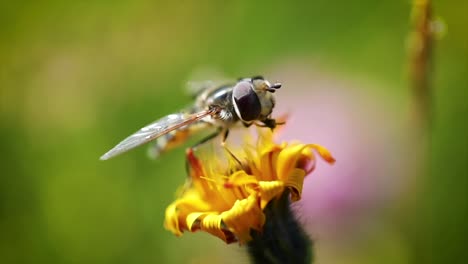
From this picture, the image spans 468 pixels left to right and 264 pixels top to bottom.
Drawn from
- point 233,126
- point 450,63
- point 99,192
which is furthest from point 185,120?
point 450,63

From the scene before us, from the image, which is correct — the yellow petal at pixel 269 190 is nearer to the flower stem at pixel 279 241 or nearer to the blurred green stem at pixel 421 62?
the flower stem at pixel 279 241

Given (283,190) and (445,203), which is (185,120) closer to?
(283,190)

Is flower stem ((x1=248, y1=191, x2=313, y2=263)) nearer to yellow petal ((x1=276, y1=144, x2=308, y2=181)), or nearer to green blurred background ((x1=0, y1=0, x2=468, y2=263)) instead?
yellow petal ((x1=276, y1=144, x2=308, y2=181))

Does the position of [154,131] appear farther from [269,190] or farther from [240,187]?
[269,190]

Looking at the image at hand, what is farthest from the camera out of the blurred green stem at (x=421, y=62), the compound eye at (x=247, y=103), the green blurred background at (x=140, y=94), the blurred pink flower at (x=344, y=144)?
the green blurred background at (x=140, y=94)

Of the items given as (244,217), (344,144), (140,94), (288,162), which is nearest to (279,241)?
(244,217)

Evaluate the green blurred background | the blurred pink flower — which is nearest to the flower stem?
the green blurred background

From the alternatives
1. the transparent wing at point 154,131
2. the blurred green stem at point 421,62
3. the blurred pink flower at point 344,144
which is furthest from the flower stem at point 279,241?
Answer: the blurred pink flower at point 344,144
